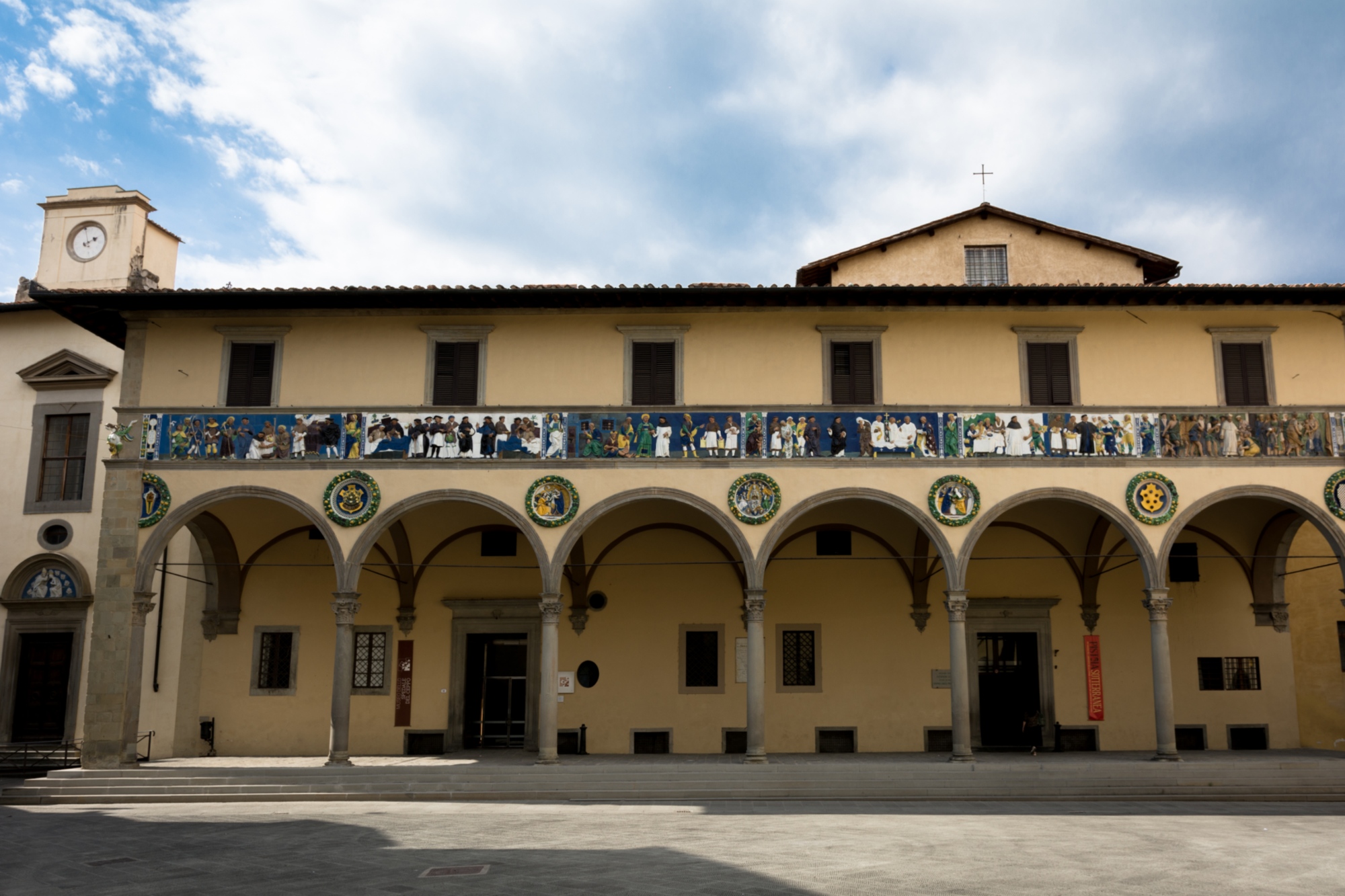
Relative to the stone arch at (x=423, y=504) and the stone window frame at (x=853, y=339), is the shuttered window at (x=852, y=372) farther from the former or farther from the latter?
the stone arch at (x=423, y=504)

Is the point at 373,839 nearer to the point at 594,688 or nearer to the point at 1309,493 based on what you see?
the point at 594,688

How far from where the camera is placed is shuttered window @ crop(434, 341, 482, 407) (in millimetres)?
17969

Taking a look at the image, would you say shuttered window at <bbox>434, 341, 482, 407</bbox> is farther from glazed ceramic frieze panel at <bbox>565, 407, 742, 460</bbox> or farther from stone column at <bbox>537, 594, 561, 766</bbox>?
stone column at <bbox>537, 594, 561, 766</bbox>

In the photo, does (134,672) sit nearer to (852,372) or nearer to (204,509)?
(204,509)

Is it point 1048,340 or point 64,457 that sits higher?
point 1048,340

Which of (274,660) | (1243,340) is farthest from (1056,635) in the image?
(274,660)

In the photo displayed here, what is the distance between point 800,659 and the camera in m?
19.9

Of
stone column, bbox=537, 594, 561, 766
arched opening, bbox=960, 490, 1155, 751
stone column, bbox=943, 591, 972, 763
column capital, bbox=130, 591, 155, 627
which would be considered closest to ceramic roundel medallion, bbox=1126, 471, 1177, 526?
arched opening, bbox=960, 490, 1155, 751

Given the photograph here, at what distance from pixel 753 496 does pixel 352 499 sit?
6418 mm

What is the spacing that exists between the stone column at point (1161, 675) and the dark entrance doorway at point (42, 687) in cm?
1929

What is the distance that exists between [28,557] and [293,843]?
40.6 feet

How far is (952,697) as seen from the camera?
16.6 m

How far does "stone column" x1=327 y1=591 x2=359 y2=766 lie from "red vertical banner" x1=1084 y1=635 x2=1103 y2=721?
12859 mm

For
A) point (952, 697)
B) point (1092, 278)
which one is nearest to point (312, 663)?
point (952, 697)
